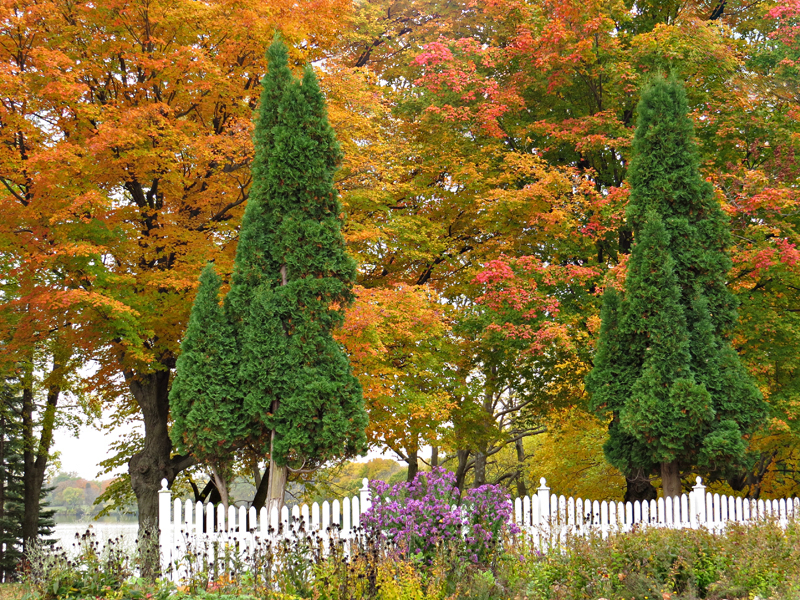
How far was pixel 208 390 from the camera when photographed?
9.40m

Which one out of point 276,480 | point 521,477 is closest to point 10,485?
point 521,477

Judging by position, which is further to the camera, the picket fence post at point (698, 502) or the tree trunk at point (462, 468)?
the tree trunk at point (462, 468)

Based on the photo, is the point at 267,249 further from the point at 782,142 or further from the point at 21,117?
the point at 782,142

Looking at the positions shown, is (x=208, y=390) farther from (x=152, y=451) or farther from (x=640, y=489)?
(x=640, y=489)

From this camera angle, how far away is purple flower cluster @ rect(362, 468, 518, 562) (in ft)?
24.1

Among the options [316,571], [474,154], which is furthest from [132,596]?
[474,154]

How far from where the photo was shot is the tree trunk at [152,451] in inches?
504

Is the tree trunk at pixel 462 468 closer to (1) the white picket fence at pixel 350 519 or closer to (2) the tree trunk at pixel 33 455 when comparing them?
(1) the white picket fence at pixel 350 519

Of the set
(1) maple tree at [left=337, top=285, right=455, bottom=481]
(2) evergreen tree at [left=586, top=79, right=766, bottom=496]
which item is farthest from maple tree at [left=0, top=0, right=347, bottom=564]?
(2) evergreen tree at [left=586, top=79, right=766, bottom=496]

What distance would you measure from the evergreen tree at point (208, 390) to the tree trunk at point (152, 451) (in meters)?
3.68

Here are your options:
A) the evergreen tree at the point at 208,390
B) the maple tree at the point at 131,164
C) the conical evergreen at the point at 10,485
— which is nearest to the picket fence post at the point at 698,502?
the evergreen tree at the point at 208,390

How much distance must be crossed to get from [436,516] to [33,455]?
1554 cm

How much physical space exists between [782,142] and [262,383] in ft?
34.9

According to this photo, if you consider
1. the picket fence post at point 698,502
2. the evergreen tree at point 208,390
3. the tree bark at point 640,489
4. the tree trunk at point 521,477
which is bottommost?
the tree trunk at point 521,477
